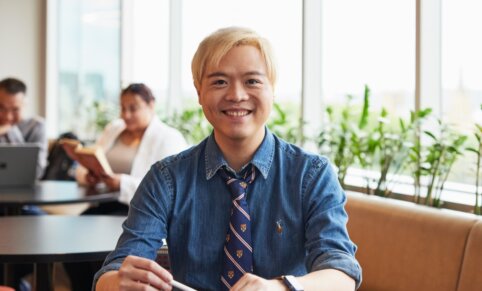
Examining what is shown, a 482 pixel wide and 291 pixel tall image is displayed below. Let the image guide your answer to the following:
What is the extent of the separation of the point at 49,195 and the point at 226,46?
7.54 ft

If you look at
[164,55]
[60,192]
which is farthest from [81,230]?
[164,55]

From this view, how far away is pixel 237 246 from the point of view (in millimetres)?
1580

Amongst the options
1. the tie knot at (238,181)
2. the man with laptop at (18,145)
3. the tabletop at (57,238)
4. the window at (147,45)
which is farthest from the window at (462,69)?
the window at (147,45)

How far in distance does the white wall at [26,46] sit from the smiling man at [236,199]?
21.8 ft

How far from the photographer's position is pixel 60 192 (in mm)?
3738

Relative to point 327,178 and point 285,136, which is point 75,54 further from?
point 327,178

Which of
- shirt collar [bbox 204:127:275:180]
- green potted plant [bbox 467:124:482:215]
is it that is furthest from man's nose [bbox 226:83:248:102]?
green potted plant [bbox 467:124:482:215]

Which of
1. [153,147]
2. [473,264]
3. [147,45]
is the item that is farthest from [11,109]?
[473,264]

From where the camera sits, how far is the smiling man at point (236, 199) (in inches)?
61.8

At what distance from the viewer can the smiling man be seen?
157 centimetres

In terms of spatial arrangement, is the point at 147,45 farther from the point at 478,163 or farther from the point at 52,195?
the point at 478,163

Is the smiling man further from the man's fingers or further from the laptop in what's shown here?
the laptop

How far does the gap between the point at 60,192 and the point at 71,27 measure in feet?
15.5

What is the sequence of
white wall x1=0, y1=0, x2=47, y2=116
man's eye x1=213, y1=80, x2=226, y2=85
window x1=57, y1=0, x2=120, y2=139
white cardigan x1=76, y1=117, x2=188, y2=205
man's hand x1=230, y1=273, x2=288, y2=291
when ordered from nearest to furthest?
1. man's hand x1=230, y1=273, x2=288, y2=291
2. man's eye x1=213, y1=80, x2=226, y2=85
3. white cardigan x1=76, y1=117, x2=188, y2=205
4. window x1=57, y1=0, x2=120, y2=139
5. white wall x1=0, y1=0, x2=47, y2=116
